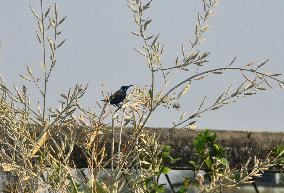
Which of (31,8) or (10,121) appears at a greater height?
(31,8)

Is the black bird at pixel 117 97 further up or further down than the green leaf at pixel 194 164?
further up

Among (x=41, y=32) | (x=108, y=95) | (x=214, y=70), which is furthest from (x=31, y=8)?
(x=214, y=70)

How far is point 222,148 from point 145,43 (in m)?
2.25

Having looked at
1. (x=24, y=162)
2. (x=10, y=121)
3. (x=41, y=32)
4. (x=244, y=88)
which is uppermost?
(x=41, y=32)

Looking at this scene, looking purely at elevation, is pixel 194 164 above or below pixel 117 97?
below

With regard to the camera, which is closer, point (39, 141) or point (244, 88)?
point (244, 88)

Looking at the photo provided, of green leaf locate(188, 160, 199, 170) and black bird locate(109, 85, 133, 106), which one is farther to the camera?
green leaf locate(188, 160, 199, 170)

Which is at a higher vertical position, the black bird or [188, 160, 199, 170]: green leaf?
the black bird

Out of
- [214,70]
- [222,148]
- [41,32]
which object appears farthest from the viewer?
[222,148]

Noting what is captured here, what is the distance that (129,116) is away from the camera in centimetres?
203

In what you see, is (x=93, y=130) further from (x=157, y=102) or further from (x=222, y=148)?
(x=222, y=148)

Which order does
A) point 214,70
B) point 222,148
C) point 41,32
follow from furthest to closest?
point 222,148
point 41,32
point 214,70

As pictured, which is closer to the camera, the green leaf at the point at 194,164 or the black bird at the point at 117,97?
the black bird at the point at 117,97

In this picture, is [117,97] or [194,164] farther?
[194,164]
